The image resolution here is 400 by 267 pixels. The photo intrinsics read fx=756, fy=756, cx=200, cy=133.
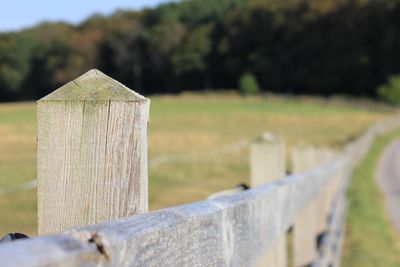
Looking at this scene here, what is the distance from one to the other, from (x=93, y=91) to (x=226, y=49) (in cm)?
11382

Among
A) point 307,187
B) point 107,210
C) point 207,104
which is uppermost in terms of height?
point 107,210

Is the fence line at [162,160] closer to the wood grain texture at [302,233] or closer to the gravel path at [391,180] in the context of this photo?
the gravel path at [391,180]

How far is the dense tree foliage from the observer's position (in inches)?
3984

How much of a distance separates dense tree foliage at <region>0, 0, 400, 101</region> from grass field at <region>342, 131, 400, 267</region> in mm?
80834

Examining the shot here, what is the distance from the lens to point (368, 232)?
11.6 metres

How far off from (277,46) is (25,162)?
91.9m

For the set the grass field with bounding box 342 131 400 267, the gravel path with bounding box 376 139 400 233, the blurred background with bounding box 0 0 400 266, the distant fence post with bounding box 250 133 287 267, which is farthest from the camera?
the blurred background with bounding box 0 0 400 266

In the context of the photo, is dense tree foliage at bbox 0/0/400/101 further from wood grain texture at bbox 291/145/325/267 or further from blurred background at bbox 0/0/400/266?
wood grain texture at bbox 291/145/325/267

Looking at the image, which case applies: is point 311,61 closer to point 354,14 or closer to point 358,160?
point 354,14

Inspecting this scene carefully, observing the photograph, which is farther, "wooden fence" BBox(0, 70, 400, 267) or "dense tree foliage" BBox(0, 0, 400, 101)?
"dense tree foliage" BBox(0, 0, 400, 101)

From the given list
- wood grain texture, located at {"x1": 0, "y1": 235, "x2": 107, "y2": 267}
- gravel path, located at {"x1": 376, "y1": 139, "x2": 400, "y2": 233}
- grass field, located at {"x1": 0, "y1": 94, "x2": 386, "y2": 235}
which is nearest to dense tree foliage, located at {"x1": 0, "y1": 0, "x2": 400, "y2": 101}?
grass field, located at {"x1": 0, "y1": 94, "x2": 386, "y2": 235}

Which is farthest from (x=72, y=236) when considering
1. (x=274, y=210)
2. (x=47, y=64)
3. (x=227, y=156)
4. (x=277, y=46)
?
(x=277, y=46)

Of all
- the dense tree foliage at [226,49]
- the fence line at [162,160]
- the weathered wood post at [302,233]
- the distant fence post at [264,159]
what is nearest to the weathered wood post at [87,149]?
the distant fence post at [264,159]

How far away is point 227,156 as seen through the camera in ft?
91.3
